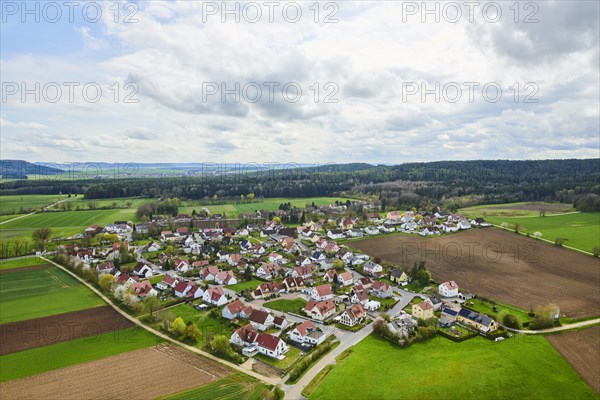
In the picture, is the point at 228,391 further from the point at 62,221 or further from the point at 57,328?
the point at 62,221

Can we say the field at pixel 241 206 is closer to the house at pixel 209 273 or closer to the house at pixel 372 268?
the house at pixel 209 273

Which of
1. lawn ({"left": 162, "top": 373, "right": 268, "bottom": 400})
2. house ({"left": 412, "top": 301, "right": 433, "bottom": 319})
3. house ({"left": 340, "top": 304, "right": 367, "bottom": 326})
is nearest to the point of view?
lawn ({"left": 162, "top": 373, "right": 268, "bottom": 400})

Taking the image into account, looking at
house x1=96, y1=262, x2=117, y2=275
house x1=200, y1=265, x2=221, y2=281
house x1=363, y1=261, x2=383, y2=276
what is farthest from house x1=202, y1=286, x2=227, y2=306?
house x1=363, y1=261, x2=383, y2=276

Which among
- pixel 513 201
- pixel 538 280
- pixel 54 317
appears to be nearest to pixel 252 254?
pixel 54 317

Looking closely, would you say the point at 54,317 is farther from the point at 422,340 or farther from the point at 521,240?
the point at 521,240

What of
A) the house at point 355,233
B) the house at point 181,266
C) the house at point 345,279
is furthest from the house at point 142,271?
the house at point 355,233

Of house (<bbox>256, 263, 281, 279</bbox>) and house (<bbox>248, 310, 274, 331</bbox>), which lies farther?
house (<bbox>256, 263, 281, 279</bbox>)

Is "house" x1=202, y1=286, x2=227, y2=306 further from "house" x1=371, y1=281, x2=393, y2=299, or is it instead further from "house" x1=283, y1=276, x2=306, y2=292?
"house" x1=371, y1=281, x2=393, y2=299
